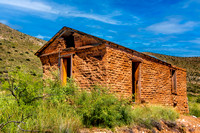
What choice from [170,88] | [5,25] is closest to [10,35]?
[5,25]

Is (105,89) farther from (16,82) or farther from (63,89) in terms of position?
(16,82)

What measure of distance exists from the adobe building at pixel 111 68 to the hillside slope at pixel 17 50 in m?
13.3

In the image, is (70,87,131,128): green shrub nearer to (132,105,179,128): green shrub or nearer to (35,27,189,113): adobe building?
(132,105,179,128): green shrub

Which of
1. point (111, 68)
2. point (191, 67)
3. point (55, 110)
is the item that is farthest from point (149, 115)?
point (191, 67)

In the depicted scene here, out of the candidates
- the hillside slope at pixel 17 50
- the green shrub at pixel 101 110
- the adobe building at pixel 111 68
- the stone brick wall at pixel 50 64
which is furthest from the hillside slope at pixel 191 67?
the green shrub at pixel 101 110

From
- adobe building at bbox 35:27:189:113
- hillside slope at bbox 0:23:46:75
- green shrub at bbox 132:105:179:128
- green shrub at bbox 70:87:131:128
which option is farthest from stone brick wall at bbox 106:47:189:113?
hillside slope at bbox 0:23:46:75

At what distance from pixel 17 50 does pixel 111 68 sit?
1009 inches

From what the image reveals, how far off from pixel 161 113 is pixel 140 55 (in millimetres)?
3168

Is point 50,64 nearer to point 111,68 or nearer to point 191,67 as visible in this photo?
point 111,68

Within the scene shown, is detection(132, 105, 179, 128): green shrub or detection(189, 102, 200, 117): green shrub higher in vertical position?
detection(132, 105, 179, 128): green shrub

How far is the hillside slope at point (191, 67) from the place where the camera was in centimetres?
3131

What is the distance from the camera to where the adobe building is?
8.85 meters

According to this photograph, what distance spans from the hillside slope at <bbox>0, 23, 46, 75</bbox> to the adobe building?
13287 millimetres

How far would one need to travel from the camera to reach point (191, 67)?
1447 inches
